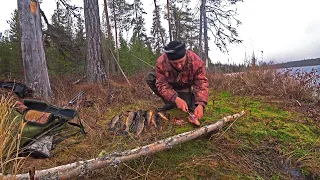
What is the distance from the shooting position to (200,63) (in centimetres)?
298

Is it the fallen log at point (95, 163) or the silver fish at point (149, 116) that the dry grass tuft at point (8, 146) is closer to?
the fallen log at point (95, 163)

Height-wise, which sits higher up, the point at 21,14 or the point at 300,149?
the point at 21,14

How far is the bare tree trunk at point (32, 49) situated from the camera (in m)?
4.23

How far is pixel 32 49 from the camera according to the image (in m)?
4.32

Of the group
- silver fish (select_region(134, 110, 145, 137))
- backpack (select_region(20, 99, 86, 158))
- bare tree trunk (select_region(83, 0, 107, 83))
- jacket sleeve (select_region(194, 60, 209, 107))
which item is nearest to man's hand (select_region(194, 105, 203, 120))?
jacket sleeve (select_region(194, 60, 209, 107))

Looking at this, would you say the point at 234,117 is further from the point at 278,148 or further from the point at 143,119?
the point at 143,119

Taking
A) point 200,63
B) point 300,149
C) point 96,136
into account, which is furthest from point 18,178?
point 300,149

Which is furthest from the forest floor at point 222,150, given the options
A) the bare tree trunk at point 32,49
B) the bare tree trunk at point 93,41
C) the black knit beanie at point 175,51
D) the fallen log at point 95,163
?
the bare tree trunk at point 93,41

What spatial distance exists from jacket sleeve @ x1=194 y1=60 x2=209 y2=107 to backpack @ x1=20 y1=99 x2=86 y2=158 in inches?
59.5

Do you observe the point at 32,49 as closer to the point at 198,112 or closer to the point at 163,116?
the point at 163,116

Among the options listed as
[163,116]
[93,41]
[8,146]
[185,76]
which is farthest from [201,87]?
[93,41]

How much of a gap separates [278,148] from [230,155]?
0.60 m

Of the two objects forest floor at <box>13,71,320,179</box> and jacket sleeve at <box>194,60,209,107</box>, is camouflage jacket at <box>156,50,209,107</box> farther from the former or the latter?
forest floor at <box>13,71,320,179</box>

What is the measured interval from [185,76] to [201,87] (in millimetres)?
300
